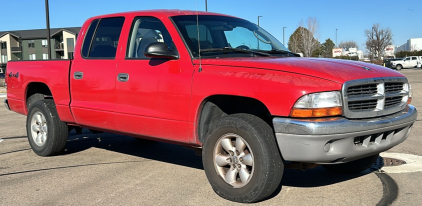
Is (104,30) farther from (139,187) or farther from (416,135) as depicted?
(416,135)

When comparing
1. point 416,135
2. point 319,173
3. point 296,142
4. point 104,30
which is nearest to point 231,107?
point 296,142

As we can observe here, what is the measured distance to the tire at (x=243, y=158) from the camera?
396 cm

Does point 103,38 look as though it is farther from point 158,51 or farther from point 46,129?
point 46,129

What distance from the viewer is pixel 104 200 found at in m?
4.36

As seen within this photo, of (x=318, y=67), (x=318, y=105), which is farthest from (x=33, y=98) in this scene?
(x=318, y=105)

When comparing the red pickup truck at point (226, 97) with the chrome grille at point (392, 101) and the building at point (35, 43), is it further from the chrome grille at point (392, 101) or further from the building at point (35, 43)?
the building at point (35, 43)

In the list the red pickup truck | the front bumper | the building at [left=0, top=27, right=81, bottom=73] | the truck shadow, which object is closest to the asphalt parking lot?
the truck shadow

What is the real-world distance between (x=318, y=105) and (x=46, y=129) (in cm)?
420

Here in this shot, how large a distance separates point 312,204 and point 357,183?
947mm

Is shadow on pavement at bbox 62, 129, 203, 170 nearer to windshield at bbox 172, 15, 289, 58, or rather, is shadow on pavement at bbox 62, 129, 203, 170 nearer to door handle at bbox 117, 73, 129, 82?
door handle at bbox 117, 73, 129, 82

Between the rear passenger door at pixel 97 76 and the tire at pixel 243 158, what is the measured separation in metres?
1.57

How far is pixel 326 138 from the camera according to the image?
3721 mm

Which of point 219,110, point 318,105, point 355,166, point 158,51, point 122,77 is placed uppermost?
point 158,51

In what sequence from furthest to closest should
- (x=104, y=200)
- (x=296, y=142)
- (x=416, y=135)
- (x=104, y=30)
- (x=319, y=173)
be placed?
(x=416, y=135) → (x=104, y=30) → (x=319, y=173) → (x=104, y=200) → (x=296, y=142)
